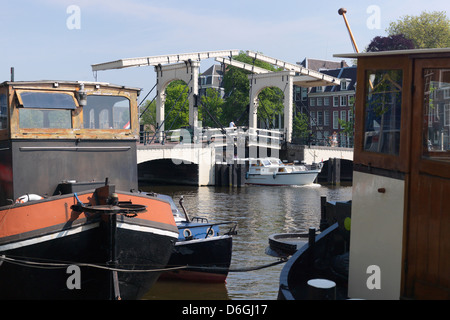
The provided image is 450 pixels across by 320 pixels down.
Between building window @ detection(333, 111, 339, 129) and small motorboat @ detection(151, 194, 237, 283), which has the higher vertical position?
building window @ detection(333, 111, 339, 129)

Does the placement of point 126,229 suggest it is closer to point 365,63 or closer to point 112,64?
point 365,63

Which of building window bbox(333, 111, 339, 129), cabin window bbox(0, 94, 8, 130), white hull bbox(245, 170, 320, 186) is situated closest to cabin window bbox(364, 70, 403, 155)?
cabin window bbox(0, 94, 8, 130)

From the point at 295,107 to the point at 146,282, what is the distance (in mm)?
55339

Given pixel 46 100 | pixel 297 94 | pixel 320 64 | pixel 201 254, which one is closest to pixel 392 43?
pixel 297 94

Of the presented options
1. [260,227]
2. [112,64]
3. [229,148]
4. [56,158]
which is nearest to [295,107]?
[229,148]

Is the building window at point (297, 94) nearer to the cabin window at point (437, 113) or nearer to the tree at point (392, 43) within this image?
the tree at point (392, 43)

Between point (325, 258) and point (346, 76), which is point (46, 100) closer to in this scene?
point (325, 258)

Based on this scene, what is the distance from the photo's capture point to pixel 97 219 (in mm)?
7762

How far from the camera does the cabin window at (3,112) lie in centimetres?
892

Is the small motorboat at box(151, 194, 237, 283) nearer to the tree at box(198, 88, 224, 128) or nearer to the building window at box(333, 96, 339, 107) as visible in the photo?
the tree at box(198, 88, 224, 128)

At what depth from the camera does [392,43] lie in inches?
1885

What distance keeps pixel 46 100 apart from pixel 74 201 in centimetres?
196

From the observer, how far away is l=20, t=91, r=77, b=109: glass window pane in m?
8.77

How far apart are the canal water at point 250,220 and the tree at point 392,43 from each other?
1740 cm
